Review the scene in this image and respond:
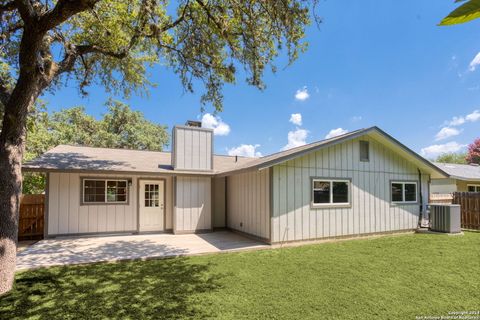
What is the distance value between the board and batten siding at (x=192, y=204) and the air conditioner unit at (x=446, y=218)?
8.62 metres

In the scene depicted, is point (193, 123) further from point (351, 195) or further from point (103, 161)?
point (351, 195)

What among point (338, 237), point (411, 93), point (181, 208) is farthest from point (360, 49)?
point (181, 208)

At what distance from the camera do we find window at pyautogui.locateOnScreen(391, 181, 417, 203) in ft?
34.9

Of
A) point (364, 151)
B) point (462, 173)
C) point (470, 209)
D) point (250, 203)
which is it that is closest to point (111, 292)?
point (250, 203)

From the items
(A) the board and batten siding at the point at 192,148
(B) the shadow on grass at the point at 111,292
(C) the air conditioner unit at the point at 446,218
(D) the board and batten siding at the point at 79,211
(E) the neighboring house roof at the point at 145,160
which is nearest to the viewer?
(B) the shadow on grass at the point at 111,292

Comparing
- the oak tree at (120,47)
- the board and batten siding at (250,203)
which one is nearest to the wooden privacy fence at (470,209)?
the board and batten siding at (250,203)

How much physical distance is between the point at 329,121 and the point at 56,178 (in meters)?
18.4

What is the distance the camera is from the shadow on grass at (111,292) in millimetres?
4059

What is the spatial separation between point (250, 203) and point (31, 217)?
302 inches

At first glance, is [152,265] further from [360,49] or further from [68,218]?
[360,49]

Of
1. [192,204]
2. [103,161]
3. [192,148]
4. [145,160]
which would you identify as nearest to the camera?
[103,161]

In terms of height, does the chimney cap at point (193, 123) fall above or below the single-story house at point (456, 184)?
above

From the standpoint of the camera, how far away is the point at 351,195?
31.6ft

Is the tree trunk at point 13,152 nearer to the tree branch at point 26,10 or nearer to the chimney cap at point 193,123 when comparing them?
the tree branch at point 26,10
